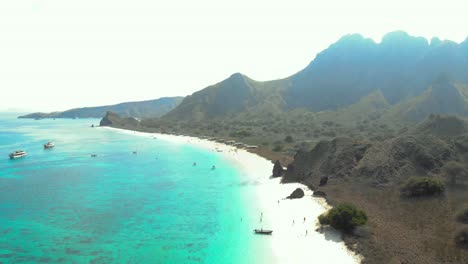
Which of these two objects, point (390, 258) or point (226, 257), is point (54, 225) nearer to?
point (226, 257)

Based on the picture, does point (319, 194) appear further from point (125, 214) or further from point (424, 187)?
point (125, 214)

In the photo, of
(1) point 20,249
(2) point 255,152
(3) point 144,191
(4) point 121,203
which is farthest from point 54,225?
(2) point 255,152

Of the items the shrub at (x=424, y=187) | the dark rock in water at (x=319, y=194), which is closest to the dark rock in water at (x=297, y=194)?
the dark rock in water at (x=319, y=194)

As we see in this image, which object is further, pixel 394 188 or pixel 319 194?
pixel 394 188

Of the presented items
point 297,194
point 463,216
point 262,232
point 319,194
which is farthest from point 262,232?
point 463,216

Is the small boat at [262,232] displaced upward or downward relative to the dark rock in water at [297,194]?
downward

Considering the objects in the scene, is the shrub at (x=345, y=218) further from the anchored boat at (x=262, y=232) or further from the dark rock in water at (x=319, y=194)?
the dark rock in water at (x=319, y=194)
